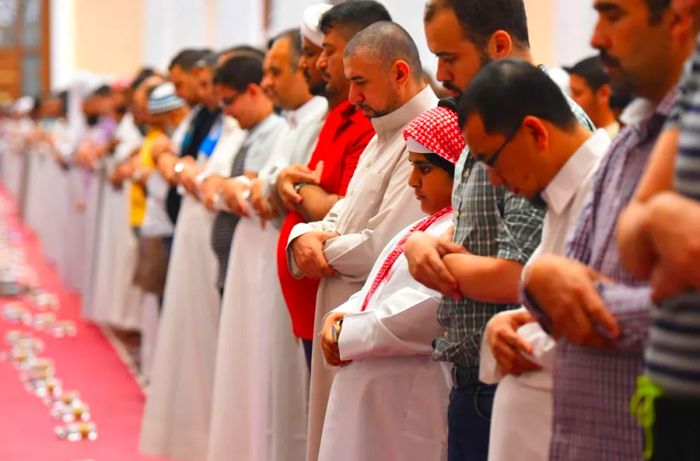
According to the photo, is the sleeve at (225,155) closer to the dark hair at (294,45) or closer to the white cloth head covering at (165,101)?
the dark hair at (294,45)

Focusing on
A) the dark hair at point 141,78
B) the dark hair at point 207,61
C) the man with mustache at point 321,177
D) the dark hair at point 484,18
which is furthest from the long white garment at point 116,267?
the dark hair at point 484,18

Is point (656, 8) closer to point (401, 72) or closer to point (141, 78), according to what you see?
point (401, 72)

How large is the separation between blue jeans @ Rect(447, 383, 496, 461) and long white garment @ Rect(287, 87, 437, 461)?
0.77m

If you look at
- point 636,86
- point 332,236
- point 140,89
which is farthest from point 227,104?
point 636,86

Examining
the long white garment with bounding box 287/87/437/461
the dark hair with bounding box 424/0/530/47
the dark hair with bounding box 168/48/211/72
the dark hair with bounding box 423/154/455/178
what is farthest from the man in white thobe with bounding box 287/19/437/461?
the dark hair with bounding box 168/48/211/72

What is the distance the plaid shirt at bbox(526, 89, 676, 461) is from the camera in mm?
2363

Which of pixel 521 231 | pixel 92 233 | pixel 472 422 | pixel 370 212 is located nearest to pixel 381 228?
pixel 370 212

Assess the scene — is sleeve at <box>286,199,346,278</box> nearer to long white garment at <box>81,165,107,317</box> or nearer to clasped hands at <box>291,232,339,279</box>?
clasped hands at <box>291,232,339,279</box>

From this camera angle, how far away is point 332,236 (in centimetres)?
408

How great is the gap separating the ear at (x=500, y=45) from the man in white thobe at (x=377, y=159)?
61 centimetres

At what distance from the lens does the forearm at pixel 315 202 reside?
4348 mm

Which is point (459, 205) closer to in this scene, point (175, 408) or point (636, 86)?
point (636, 86)

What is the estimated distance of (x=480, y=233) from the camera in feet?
10.0

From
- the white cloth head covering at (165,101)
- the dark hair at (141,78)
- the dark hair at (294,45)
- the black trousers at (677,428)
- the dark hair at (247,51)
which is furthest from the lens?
the dark hair at (141,78)
